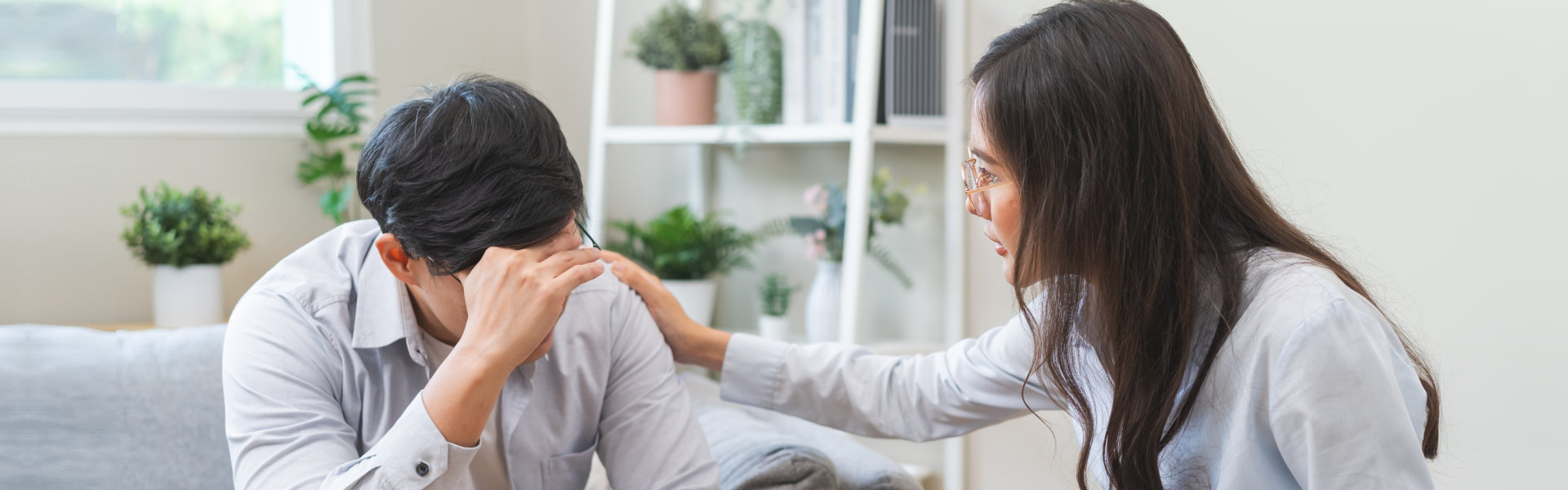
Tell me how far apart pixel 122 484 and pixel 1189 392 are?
4.26 feet

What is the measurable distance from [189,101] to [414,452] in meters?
1.42

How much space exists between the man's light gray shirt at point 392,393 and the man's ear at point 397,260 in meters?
0.04

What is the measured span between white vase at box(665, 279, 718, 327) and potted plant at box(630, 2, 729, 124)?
348 mm

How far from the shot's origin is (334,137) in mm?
2168

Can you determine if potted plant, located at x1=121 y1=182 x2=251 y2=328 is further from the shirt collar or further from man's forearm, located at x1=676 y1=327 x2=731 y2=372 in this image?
man's forearm, located at x1=676 y1=327 x2=731 y2=372

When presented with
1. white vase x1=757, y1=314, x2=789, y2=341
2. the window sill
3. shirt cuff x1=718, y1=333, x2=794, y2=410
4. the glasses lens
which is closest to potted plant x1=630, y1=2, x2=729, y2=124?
white vase x1=757, y1=314, x2=789, y2=341

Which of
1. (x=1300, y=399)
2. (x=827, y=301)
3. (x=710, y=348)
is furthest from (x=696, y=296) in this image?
(x=1300, y=399)

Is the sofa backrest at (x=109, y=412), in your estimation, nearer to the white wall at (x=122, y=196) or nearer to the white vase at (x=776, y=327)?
the white wall at (x=122, y=196)

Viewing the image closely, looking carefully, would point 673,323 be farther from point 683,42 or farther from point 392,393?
point 683,42

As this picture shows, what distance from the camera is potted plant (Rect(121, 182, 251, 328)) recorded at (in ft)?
6.23

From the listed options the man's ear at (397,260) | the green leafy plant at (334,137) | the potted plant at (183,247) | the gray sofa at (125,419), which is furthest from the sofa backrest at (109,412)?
the green leafy plant at (334,137)

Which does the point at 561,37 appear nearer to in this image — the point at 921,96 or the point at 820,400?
the point at 921,96

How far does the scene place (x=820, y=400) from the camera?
149 cm

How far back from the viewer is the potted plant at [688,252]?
2217 millimetres
